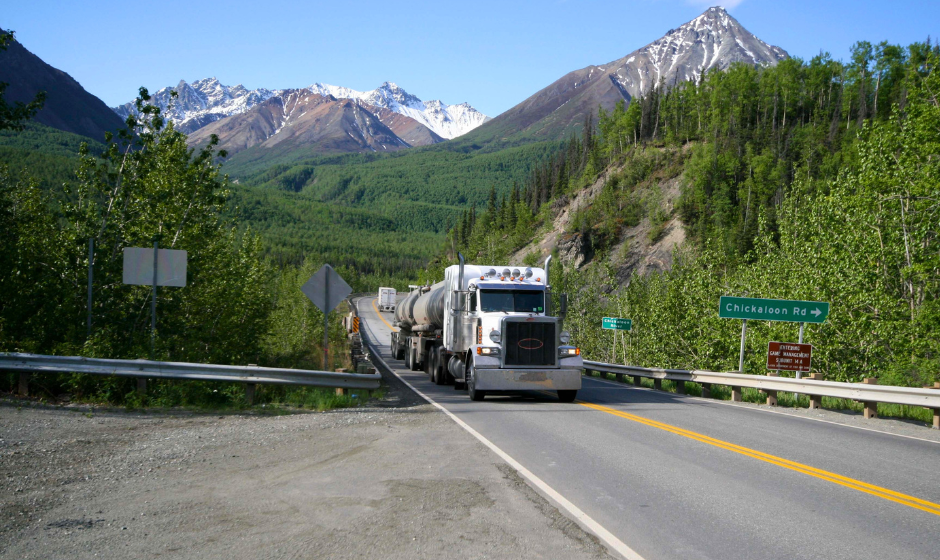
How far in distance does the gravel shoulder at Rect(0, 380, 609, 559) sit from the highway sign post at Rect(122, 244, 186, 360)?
3675 mm

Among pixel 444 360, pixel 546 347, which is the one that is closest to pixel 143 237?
pixel 444 360

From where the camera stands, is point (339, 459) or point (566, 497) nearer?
point (566, 497)

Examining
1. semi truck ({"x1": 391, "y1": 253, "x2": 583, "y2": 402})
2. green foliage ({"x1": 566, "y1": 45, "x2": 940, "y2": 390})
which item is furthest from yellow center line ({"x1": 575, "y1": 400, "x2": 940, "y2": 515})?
green foliage ({"x1": 566, "y1": 45, "x2": 940, "y2": 390})

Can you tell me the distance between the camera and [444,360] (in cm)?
2228

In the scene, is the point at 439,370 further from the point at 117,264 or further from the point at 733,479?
the point at 733,479

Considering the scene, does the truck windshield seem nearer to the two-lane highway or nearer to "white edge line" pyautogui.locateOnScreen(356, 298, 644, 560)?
the two-lane highway

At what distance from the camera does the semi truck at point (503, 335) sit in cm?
1694

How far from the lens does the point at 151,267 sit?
1463cm

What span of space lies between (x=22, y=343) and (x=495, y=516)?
1249cm

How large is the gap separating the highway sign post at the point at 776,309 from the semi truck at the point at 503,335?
522 centimetres

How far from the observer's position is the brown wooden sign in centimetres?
1841

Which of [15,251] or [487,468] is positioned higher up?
[15,251]


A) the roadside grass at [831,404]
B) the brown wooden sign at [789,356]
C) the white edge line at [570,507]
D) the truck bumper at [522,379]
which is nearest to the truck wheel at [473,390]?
the truck bumper at [522,379]

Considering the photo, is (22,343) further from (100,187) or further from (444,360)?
(444,360)
